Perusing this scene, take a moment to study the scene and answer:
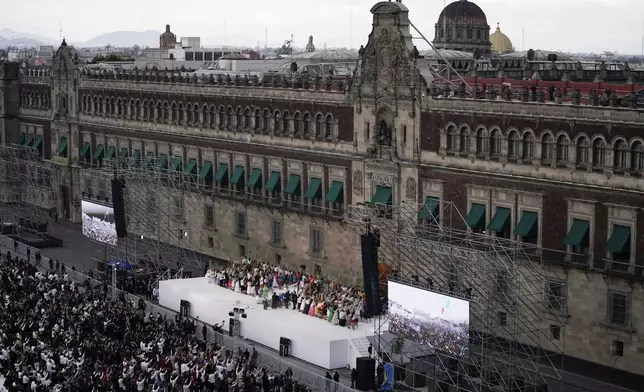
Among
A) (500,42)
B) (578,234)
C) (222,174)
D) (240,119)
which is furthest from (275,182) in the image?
(500,42)

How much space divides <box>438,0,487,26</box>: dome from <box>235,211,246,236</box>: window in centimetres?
3744

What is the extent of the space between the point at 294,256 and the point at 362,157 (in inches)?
360

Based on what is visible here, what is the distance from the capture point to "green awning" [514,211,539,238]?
194 feet

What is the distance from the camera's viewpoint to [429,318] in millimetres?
50719

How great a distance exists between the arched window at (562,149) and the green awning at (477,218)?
5.62 m

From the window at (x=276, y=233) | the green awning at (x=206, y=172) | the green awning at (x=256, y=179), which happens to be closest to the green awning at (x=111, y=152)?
the green awning at (x=206, y=172)

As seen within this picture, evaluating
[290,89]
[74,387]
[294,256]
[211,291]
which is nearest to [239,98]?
[290,89]

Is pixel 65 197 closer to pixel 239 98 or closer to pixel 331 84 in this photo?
pixel 239 98

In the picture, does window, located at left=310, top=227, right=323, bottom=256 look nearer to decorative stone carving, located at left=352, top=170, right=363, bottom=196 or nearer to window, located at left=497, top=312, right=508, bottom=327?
decorative stone carving, located at left=352, top=170, right=363, bottom=196

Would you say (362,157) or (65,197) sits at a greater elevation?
(362,157)

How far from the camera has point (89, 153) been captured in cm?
9862

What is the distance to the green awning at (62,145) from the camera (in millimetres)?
101750

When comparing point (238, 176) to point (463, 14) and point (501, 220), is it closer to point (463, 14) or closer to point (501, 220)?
point (501, 220)

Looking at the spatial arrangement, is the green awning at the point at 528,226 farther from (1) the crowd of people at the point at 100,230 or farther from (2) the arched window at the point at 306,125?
(1) the crowd of people at the point at 100,230
